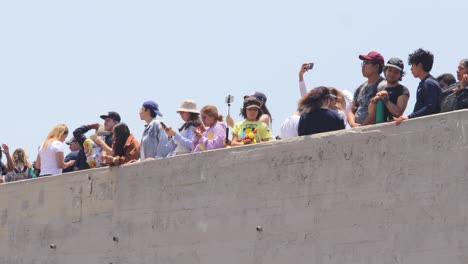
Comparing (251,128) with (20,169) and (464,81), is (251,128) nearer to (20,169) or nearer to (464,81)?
(464,81)

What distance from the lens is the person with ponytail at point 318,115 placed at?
47.1ft

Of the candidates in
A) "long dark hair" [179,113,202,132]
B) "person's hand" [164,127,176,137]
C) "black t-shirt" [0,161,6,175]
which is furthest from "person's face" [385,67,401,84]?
"black t-shirt" [0,161,6,175]

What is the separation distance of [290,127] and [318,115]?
3.97ft

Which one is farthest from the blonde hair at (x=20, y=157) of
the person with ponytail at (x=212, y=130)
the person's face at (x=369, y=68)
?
the person's face at (x=369, y=68)

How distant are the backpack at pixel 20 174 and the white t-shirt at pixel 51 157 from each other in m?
1.48

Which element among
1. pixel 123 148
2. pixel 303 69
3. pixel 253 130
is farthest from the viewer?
pixel 123 148

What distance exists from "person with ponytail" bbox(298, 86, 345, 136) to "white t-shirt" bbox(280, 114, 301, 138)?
0.96 meters

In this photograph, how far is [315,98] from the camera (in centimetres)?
1432

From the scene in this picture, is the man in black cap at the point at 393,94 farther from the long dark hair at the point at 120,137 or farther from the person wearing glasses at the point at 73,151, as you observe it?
the person wearing glasses at the point at 73,151

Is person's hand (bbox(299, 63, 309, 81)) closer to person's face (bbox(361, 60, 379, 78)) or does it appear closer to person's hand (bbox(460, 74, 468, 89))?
person's face (bbox(361, 60, 379, 78))

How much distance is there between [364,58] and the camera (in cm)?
1479

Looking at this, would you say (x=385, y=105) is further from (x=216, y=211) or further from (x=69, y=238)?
(x=69, y=238)

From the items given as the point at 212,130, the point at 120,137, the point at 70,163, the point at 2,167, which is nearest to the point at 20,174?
the point at 2,167

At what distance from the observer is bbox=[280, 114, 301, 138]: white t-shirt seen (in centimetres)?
1569
